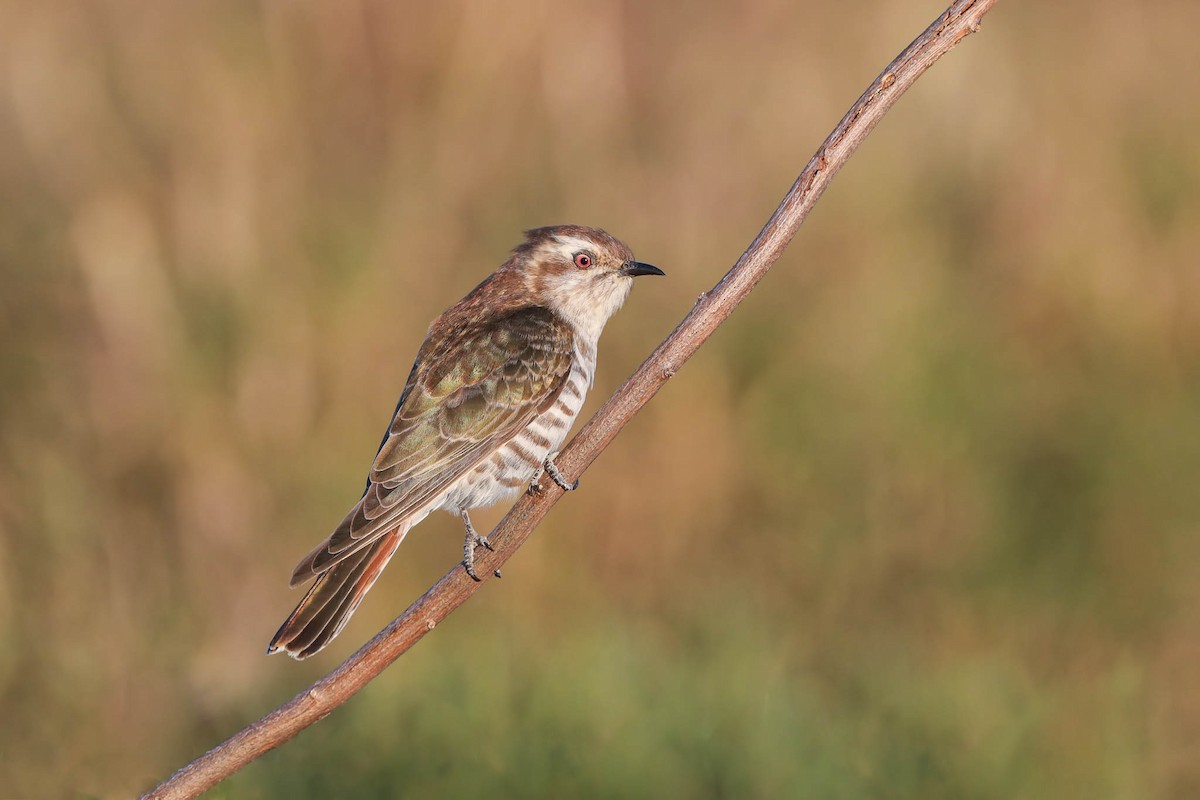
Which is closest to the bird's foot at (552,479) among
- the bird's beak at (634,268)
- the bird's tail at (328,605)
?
the bird's tail at (328,605)

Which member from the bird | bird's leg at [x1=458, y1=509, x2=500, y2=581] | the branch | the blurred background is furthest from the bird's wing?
the blurred background

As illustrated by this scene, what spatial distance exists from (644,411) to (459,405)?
8.49 ft

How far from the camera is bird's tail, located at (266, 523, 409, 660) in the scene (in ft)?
9.20

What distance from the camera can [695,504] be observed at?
234 inches

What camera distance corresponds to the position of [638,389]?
252cm

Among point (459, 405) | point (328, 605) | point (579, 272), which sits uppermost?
point (579, 272)

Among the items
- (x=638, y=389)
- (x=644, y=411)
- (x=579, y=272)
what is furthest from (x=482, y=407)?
(x=644, y=411)

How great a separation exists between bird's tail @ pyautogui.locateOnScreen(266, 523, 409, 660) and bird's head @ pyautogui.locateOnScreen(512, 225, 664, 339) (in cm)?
112

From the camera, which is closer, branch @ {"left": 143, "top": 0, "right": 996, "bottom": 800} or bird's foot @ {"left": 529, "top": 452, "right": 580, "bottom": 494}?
branch @ {"left": 143, "top": 0, "right": 996, "bottom": 800}

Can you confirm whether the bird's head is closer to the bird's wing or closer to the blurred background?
the bird's wing

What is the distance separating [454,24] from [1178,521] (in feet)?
12.8

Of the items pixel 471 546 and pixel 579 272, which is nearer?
pixel 471 546

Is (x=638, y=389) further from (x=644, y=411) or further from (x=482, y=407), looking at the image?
(x=644, y=411)

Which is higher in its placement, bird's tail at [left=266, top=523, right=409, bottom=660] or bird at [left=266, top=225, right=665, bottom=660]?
bird at [left=266, top=225, right=665, bottom=660]
